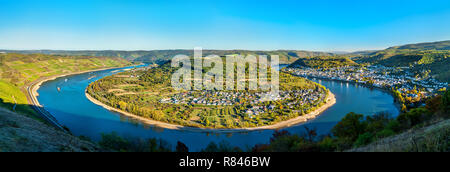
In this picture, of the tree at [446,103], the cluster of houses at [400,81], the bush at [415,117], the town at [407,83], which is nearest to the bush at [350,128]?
the bush at [415,117]

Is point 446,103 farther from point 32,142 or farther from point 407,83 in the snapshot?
point 407,83

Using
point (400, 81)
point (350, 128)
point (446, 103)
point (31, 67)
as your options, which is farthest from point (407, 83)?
point (31, 67)

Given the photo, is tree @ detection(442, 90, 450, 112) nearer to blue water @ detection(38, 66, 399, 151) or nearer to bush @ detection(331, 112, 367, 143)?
bush @ detection(331, 112, 367, 143)

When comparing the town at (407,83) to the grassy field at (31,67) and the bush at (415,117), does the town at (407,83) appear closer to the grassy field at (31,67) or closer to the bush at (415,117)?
the bush at (415,117)

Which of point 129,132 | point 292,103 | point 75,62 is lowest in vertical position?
point 129,132

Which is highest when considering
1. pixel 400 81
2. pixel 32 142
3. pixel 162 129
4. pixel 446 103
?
pixel 446 103

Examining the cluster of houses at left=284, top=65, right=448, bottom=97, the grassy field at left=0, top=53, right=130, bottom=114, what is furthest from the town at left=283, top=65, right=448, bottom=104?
the grassy field at left=0, top=53, right=130, bottom=114
